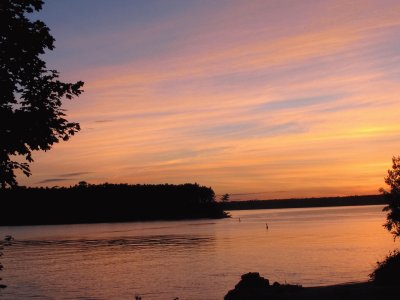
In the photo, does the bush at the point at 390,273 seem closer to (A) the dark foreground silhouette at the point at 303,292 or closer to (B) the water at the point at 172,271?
(A) the dark foreground silhouette at the point at 303,292

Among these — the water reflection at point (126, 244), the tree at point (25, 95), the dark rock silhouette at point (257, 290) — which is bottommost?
the water reflection at point (126, 244)

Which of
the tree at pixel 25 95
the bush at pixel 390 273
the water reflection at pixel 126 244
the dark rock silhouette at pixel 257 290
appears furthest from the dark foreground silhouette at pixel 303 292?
the water reflection at pixel 126 244

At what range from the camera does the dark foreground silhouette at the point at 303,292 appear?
26.9 metres

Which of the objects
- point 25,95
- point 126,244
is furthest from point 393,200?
point 126,244

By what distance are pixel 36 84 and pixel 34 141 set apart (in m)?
1.54

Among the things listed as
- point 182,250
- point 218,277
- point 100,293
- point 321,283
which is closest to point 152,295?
point 100,293

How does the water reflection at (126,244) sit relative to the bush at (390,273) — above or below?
below

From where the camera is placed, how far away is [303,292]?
3089 centimetres

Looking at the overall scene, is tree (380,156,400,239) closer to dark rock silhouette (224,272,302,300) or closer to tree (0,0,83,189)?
dark rock silhouette (224,272,302,300)

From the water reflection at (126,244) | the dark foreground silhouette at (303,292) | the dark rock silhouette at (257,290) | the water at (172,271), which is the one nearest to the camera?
the dark foreground silhouette at (303,292)

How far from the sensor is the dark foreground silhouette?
1058 inches

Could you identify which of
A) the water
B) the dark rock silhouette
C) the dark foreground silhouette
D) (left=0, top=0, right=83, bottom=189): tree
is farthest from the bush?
(left=0, top=0, right=83, bottom=189): tree

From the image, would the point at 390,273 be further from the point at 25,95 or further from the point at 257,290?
the point at 25,95

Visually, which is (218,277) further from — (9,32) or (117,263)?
(9,32)
